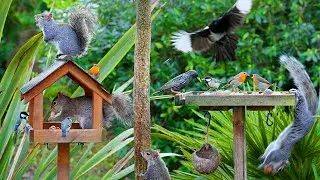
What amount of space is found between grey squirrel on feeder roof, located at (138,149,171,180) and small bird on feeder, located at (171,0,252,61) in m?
0.90

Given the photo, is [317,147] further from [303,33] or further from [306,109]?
[303,33]

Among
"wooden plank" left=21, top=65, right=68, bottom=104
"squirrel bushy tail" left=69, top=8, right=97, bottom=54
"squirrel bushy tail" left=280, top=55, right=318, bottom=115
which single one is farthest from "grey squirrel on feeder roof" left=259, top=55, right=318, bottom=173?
"wooden plank" left=21, top=65, right=68, bottom=104

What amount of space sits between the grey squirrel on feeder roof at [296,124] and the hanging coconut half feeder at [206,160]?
30 centimetres

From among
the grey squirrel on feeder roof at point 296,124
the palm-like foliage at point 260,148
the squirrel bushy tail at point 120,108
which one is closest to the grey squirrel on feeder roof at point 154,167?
the squirrel bushy tail at point 120,108

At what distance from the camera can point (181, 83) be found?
11.6 ft

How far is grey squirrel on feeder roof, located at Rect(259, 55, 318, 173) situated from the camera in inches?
144

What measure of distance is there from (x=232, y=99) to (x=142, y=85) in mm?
406

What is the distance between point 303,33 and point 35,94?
3.71 metres

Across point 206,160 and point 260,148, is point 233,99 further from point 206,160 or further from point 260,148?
point 260,148

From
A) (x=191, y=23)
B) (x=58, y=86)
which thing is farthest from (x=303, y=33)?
(x=58, y=86)

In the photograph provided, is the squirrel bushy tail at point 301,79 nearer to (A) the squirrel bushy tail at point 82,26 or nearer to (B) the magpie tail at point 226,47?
(B) the magpie tail at point 226,47

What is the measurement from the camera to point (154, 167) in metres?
3.38

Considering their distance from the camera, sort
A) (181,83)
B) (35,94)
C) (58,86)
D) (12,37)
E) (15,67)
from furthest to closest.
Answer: (12,37) < (58,86) < (15,67) < (181,83) < (35,94)

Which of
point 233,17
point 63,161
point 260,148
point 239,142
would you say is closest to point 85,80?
point 63,161
